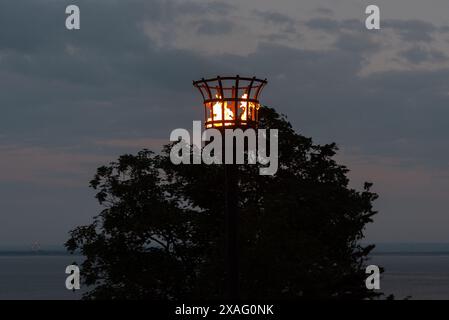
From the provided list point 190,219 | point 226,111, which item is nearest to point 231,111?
point 226,111

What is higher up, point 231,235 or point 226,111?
point 226,111

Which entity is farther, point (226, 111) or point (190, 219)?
point (190, 219)

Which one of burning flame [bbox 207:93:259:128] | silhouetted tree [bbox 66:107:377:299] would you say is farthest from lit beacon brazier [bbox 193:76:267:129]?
silhouetted tree [bbox 66:107:377:299]

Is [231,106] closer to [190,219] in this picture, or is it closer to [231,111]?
[231,111]

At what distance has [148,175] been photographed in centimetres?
2692

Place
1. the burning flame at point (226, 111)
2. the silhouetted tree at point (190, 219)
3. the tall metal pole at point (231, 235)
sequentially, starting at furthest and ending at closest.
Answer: the silhouetted tree at point (190, 219)
the burning flame at point (226, 111)
the tall metal pole at point (231, 235)

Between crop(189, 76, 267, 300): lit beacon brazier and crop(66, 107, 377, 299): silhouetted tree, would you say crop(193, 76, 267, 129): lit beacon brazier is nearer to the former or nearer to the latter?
crop(189, 76, 267, 300): lit beacon brazier

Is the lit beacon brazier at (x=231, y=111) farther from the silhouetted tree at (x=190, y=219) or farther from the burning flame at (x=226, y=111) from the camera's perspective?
the silhouetted tree at (x=190, y=219)

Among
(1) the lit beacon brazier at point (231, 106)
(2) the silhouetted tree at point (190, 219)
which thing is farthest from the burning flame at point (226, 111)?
(2) the silhouetted tree at point (190, 219)

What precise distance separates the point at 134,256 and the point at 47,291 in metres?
146

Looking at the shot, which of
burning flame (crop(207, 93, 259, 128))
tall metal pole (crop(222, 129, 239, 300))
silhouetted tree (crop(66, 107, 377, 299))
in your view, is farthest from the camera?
silhouetted tree (crop(66, 107, 377, 299))

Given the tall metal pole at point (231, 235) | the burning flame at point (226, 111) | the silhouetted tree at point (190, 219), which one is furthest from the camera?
the silhouetted tree at point (190, 219)

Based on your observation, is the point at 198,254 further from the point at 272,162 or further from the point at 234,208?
the point at 234,208
